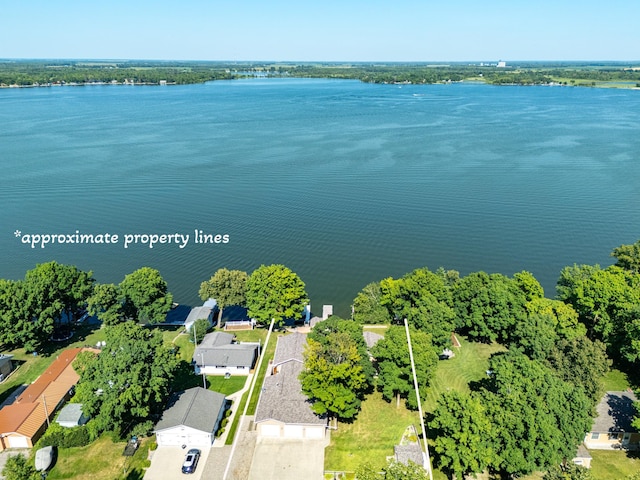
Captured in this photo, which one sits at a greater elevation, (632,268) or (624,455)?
(632,268)

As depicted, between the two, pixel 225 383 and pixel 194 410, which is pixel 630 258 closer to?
pixel 225 383

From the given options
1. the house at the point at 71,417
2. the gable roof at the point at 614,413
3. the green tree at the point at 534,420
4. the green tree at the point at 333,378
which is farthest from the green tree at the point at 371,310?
the house at the point at 71,417

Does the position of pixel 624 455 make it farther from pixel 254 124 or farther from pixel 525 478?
pixel 254 124

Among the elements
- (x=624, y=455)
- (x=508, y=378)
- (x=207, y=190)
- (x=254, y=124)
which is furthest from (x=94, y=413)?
(x=254, y=124)

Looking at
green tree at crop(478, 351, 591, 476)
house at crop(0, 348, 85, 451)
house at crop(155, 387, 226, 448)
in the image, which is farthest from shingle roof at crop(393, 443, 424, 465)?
house at crop(0, 348, 85, 451)

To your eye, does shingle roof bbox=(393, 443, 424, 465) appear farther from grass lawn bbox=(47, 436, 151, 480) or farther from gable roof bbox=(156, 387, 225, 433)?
grass lawn bbox=(47, 436, 151, 480)

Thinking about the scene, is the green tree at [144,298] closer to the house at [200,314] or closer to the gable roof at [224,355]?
the house at [200,314]
